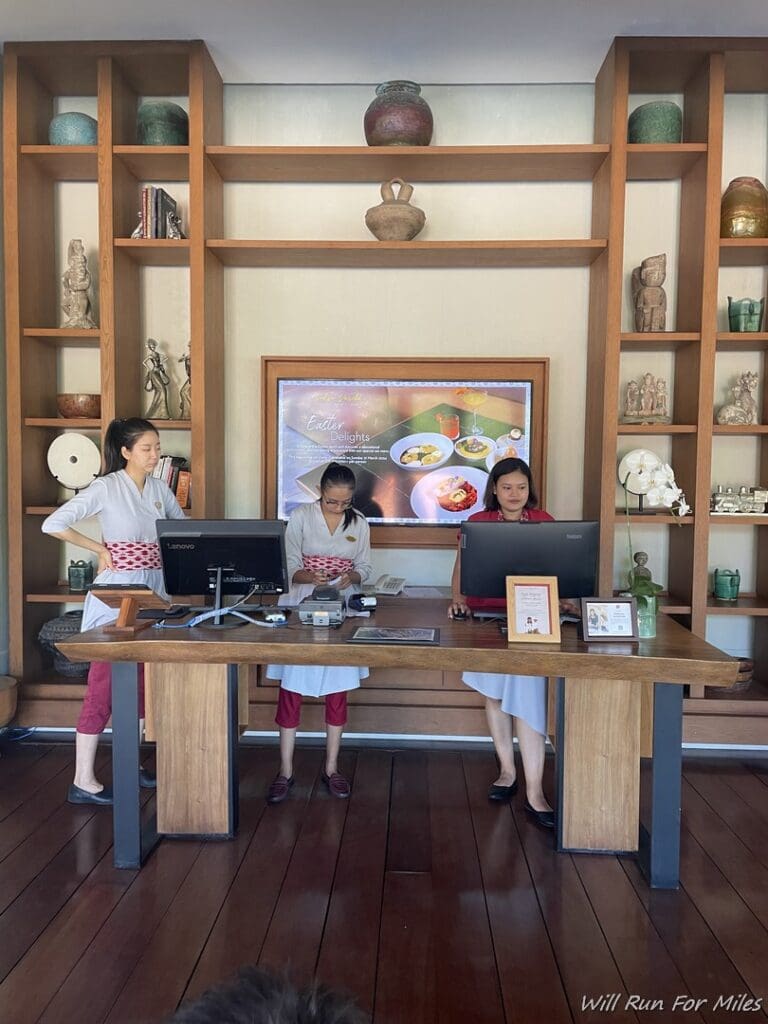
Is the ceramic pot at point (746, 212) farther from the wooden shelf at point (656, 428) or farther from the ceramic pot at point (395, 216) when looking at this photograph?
the ceramic pot at point (395, 216)

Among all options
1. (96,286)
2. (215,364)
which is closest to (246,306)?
(215,364)

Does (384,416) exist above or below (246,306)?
below

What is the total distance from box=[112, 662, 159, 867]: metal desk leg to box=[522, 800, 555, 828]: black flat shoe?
4.87ft

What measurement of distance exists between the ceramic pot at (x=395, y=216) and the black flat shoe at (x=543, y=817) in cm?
267

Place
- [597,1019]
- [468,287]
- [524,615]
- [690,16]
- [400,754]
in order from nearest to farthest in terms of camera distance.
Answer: [597,1019] → [524,615] → [690,16] → [400,754] → [468,287]

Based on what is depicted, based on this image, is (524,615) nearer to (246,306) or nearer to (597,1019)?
(597,1019)

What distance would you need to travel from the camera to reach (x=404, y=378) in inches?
156

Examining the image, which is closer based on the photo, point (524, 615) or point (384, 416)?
point (524, 615)

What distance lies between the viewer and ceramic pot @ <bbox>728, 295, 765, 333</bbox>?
3.64m

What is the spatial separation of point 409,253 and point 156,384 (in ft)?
4.78

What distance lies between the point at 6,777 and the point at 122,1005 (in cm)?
175

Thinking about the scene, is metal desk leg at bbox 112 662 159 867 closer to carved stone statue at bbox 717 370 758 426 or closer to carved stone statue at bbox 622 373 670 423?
carved stone statue at bbox 622 373 670 423

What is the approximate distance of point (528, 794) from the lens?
2.98m

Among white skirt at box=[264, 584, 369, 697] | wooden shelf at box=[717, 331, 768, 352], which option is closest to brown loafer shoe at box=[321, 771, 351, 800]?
white skirt at box=[264, 584, 369, 697]
